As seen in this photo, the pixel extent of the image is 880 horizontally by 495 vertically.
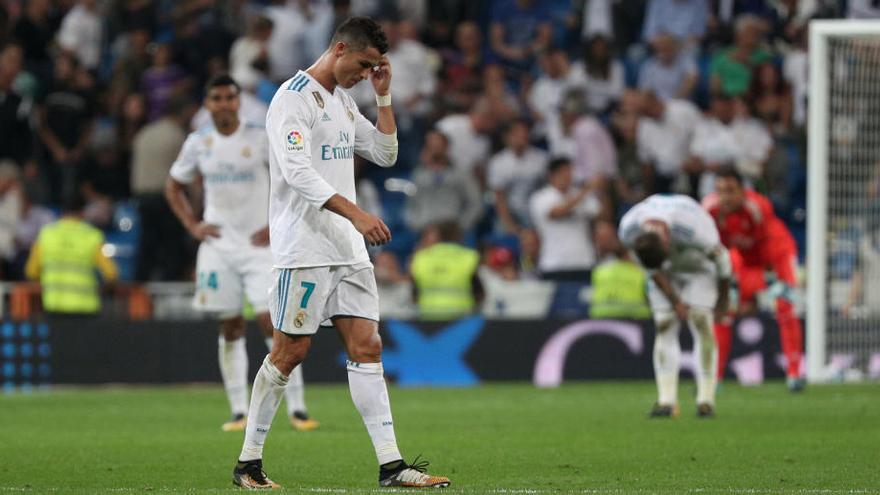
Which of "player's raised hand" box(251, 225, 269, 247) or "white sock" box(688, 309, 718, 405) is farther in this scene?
"white sock" box(688, 309, 718, 405)

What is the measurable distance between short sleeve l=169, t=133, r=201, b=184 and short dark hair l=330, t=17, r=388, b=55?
433 cm

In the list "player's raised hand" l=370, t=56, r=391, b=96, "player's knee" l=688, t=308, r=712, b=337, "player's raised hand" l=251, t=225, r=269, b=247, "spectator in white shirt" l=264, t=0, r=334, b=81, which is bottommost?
"player's knee" l=688, t=308, r=712, b=337

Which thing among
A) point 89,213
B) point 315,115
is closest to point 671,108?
point 89,213

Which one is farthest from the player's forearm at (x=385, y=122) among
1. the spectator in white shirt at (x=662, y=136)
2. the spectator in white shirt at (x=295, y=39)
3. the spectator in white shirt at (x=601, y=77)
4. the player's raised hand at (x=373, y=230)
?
the spectator in white shirt at (x=295, y=39)

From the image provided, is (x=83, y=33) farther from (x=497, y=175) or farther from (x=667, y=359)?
(x=667, y=359)

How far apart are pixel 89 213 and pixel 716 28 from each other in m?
8.40

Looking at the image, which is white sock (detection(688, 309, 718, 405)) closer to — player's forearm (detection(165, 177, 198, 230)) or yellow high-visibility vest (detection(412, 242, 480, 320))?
player's forearm (detection(165, 177, 198, 230))

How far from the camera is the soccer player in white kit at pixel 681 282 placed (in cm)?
1178

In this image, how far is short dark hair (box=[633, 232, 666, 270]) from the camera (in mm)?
11398


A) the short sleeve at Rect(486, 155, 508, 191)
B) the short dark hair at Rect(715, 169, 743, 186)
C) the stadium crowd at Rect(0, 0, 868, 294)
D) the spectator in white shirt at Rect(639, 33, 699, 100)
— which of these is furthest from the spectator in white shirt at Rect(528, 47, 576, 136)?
the short dark hair at Rect(715, 169, 743, 186)

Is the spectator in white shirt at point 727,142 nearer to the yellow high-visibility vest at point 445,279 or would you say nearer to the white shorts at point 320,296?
the yellow high-visibility vest at point 445,279

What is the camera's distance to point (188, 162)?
11.8m

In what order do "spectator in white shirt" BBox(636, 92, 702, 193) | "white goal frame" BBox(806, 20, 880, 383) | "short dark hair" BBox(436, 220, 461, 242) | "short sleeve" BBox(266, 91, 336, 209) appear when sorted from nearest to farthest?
"short sleeve" BBox(266, 91, 336, 209) → "white goal frame" BBox(806, 20, 880, 383) → "short dark hair" BBox(436, 220, 461, 242) → "spectator in white shirt" BBox(636, 92, 702, 193)

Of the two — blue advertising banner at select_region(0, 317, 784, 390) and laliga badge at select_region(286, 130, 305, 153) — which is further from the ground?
laliga badge at select_region(286, 130, 305, 153)
